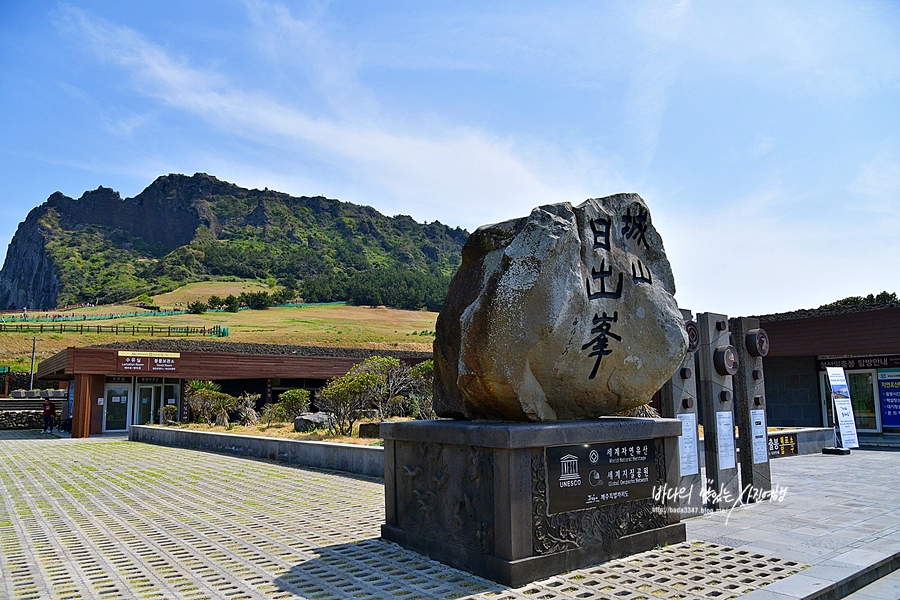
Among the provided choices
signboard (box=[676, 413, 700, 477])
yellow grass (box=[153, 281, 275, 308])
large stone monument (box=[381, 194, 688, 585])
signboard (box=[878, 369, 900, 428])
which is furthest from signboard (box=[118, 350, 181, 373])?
yellow grass (box=[153, 281, 275, 308])

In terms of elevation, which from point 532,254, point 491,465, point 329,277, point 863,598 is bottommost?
point 863,598

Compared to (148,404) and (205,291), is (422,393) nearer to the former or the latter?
(148,404)

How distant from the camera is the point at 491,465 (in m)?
4.79

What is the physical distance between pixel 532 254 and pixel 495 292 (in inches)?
17.4

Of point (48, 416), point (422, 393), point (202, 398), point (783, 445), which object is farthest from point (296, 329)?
point (783, 445)

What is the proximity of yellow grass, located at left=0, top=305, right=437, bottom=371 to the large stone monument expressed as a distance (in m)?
33.5

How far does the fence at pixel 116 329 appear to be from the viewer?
43838 mm

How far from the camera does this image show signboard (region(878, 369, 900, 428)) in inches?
661

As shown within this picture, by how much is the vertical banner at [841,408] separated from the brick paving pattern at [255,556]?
9679mm

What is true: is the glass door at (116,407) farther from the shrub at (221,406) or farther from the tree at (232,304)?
the tree at (232,304)

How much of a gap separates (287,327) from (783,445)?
1793 inches

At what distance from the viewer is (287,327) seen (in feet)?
175

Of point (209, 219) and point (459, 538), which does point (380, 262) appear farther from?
point (459, 538)

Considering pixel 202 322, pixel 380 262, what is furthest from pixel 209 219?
pixel 202 322
